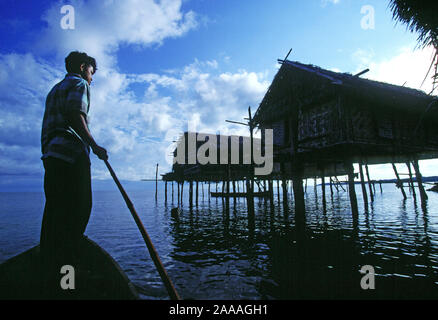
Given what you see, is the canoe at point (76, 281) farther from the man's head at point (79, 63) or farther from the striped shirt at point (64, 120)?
the man's head at point (79, 63)

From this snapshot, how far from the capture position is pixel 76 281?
2.53 metres

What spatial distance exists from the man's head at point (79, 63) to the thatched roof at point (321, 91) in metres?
9.46

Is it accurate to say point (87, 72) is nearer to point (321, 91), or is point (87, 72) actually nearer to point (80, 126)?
point (80, 126)

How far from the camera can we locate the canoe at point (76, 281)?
93.4 inches

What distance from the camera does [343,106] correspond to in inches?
446

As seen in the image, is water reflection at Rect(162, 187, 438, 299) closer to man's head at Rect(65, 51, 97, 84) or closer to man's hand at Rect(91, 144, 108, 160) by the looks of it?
man's hand at Rect(91, 144, 108, 160)

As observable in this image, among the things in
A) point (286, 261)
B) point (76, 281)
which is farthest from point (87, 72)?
point (286, 261)

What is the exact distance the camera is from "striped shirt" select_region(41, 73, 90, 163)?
2.51 meters

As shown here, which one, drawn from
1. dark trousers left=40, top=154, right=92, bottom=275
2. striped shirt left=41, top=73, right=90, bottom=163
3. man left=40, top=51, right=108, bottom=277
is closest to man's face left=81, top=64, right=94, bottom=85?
man left=40, top=51, right=108, bottom=277

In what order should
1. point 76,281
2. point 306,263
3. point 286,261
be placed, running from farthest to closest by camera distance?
point 286,261 → point 306,263 → point 76,281

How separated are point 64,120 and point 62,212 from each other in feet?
3.53
